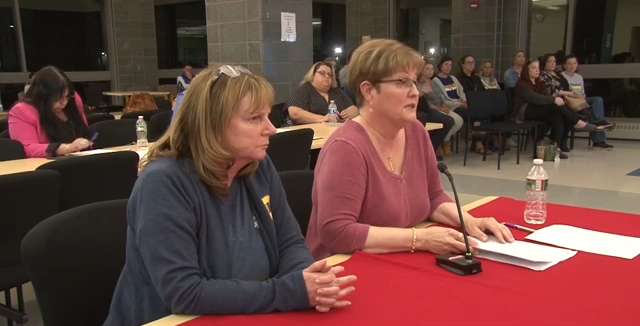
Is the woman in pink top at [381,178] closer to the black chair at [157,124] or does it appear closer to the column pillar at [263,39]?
the black chair at [157,124]

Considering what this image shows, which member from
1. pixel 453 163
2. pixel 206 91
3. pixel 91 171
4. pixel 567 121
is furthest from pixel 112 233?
pixel 567 121

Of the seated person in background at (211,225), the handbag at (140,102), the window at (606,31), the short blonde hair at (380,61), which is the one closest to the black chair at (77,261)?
the seated person in background at (211,225)

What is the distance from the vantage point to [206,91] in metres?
1.40

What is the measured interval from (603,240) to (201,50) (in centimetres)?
1153

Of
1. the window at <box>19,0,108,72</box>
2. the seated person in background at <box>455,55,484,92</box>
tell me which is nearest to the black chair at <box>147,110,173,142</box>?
the seated person in background at <box>455,55,484,92</box>

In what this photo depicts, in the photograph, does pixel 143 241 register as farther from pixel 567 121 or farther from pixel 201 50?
pixel 201 50

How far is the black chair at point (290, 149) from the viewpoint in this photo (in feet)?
11.5

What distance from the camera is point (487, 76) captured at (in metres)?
8.54

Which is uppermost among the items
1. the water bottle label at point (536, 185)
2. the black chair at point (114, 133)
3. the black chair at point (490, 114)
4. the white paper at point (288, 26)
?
the white paper at point (288, 26)

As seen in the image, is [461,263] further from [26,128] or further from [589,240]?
[26,128]

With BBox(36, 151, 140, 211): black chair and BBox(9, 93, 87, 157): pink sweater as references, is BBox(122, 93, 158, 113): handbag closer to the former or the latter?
BBox(9, 93, 87, 157): pink sweater

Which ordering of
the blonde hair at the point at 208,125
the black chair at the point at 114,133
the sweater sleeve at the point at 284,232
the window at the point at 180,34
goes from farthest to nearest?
the window at the point at 180,34 → the black chair at the point at 114,133 → the sweater sleeve at the point at 284,232 → the blonde hair at the point at 208,125

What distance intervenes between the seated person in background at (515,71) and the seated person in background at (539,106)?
723mm

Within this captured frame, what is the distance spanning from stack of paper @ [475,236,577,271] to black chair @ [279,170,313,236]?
0.73m
